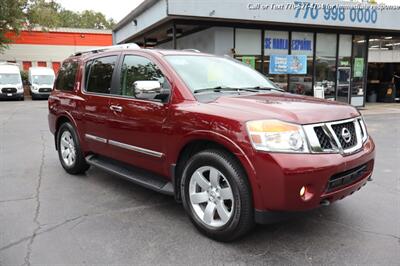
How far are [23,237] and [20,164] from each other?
340 cm

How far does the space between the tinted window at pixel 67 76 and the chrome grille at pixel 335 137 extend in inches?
155

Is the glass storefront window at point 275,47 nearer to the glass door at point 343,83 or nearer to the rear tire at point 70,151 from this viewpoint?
the glass door at point 343,83

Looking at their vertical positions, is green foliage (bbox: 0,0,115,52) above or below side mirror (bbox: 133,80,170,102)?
above

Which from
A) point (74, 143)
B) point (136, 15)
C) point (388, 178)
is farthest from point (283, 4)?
point (74, 143)

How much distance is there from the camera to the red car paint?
3061 mm

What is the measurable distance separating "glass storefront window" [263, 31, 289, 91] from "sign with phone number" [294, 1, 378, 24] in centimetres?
157

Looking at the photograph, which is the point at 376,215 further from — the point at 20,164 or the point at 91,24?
the point at 91,24

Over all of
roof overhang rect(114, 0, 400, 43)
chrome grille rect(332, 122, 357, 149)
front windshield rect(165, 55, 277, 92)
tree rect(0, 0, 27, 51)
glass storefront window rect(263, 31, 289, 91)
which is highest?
tree rect(0, 0, 27, 51)

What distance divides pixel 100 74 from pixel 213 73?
1.72 metres

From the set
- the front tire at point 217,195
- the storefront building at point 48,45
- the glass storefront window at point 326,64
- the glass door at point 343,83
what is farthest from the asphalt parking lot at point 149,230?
the storefront building at point 48,45

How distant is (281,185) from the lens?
302 centimetres

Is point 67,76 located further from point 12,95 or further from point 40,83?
point 40,83

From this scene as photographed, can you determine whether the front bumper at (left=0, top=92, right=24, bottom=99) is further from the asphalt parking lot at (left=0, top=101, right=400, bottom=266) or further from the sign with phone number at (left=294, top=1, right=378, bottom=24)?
the asphalt parking lot at (left=0, top=101, right=400, bottom=266)

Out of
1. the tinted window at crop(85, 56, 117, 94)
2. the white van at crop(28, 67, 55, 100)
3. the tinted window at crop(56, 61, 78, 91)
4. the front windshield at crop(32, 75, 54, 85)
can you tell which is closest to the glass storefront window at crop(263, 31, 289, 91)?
the tinted window at crop(56, 61, 78, 91)
